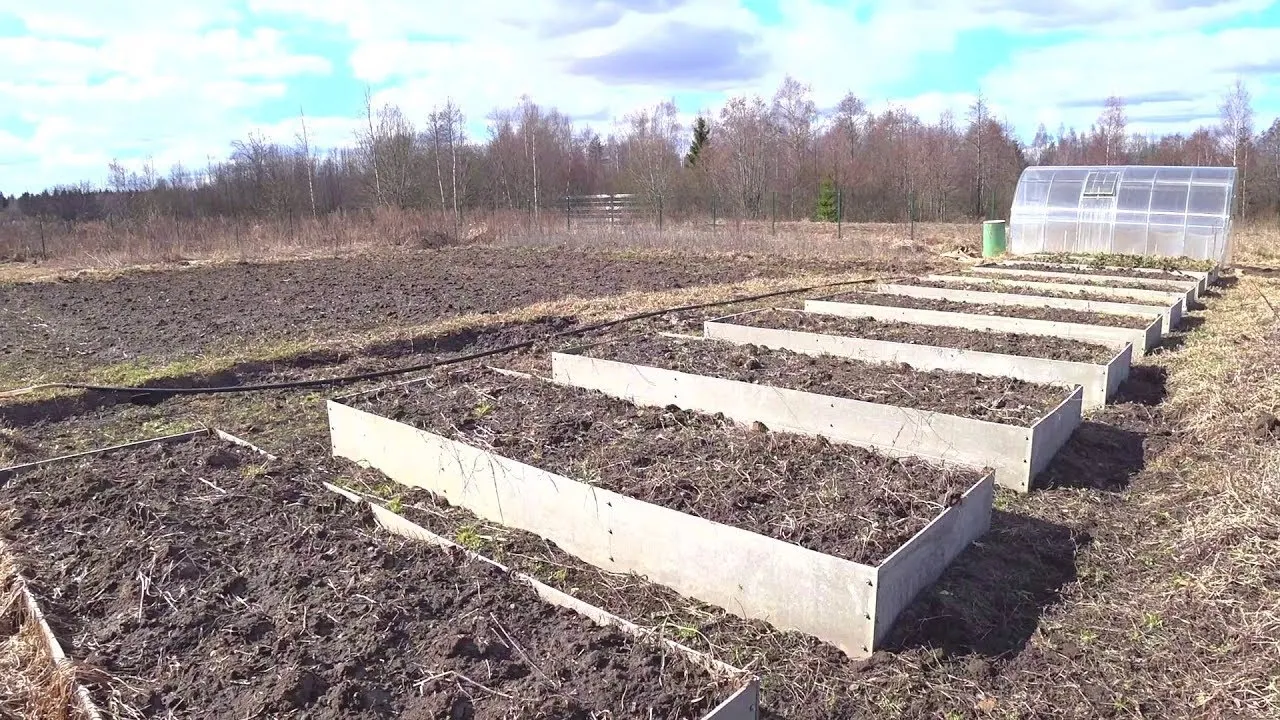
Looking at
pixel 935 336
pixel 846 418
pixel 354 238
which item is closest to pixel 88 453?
pixel 846 418

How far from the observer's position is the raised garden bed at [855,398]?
4750 millimetres

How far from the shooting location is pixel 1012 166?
3309 cm

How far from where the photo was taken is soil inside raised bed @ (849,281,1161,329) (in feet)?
27.2

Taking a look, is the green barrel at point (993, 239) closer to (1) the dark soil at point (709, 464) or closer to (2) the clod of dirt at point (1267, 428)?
(2) the clod of dirt at point (1267, 428)

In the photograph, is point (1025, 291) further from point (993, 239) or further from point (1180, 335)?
point (993, 239)

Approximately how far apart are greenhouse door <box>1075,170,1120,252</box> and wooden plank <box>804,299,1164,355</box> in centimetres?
891

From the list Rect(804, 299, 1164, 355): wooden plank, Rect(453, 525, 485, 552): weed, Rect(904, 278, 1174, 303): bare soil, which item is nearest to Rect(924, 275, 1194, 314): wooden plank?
Rect(904, 278, 1174, 303): bare soil

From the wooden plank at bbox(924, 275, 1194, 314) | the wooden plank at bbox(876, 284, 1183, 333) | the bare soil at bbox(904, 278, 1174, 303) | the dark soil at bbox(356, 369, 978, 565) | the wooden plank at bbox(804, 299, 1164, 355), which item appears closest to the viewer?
the dark soil at bbox(356, 369, 978, 565)

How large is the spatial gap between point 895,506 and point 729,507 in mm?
746

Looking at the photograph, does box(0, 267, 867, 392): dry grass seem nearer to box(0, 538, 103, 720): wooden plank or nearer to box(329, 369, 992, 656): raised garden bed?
box(329, 369, 992, 656): raised garden bed

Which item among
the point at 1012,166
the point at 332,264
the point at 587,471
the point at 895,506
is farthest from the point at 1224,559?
the point at 1012,166

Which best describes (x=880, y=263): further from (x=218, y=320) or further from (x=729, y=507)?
(x=729, y=507)

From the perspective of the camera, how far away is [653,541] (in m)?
3.61

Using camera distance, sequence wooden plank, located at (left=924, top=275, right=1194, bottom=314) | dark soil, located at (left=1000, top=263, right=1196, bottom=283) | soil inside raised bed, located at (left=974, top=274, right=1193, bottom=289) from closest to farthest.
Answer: wooden plank, located at (left=924, top=275, right=1194, bottom=314) < soil inside raised bed, located at (left=974, top=274, right=1193, bottom=289) < dark soil, located at (left=1000, top=263, right=1196, bottom=283)
